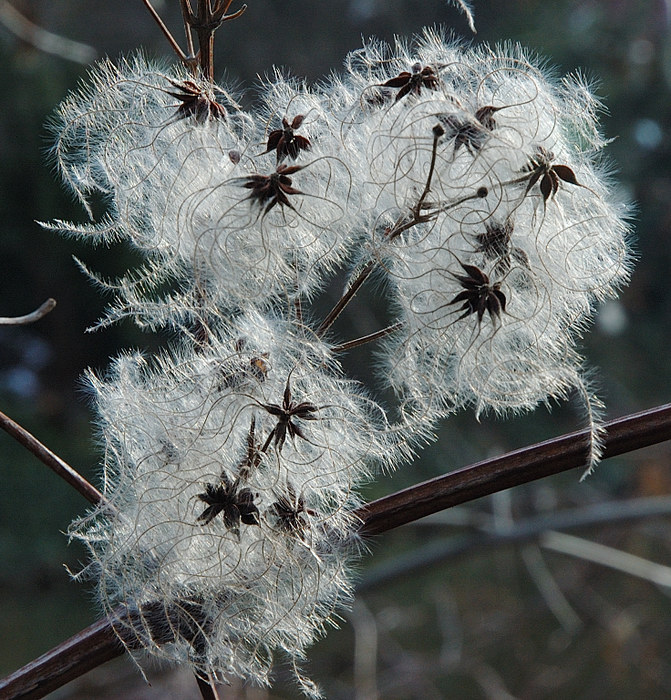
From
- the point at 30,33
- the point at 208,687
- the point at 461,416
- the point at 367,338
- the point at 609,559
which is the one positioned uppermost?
the point at 30,33

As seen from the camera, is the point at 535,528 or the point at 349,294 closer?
the point at 349,294

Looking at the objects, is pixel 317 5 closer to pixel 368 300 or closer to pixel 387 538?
pixel 368 300

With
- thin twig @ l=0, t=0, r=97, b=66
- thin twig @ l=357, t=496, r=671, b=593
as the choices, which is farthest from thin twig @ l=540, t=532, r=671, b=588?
thin twig @ l=0, t=0, r=97, b=66

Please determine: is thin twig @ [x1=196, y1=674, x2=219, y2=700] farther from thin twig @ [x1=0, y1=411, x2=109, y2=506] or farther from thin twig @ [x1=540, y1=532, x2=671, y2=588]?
thin twig @ [x1=540, y1=532, x2=671, y2=588]

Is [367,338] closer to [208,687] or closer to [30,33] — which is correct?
[208,687]

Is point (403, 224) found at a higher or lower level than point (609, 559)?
higher

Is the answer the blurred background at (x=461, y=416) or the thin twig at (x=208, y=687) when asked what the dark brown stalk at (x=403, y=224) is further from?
the blurred background at (x=461, y=416)

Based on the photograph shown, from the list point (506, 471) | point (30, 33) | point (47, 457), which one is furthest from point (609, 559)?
point (30, 33)
